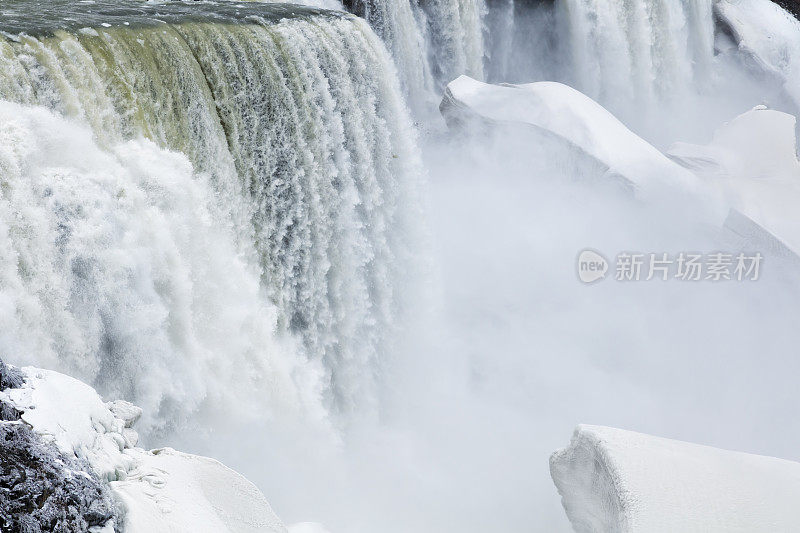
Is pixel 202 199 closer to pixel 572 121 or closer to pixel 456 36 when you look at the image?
pixel 572 121

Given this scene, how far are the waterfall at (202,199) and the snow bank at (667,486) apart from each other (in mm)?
1967

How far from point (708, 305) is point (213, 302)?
4595 mm

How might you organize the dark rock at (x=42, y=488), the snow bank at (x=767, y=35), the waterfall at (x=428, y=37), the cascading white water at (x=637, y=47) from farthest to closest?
the snow bank at (x=767, y=35) < the cascading white water at (x=637, y=47) < the waterfall at (x=428, y=37) < the dark rock at (x=42, y=488)

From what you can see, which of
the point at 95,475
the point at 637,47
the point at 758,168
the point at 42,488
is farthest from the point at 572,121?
the point at 42,488

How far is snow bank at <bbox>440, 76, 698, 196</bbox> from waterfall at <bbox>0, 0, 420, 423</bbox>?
1.46 metres

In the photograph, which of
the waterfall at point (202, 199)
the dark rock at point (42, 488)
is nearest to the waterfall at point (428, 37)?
the waterfall at point (202, 199)

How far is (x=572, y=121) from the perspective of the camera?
7.62 m

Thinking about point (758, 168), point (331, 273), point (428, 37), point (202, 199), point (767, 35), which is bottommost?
point (331, 273)

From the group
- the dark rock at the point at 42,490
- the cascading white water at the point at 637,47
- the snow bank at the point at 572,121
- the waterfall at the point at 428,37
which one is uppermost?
the cascading white water at the point at 637,47

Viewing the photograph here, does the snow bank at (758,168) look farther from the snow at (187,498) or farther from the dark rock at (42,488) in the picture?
the dark rock at (42,488)

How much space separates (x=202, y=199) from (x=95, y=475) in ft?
7.85

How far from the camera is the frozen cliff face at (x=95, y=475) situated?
2115mm

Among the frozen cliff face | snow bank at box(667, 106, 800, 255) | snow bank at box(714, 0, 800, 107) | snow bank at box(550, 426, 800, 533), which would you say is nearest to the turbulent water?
snow bank at box(667, 106, 800, 255)

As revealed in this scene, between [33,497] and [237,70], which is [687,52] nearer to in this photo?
[237,70]
